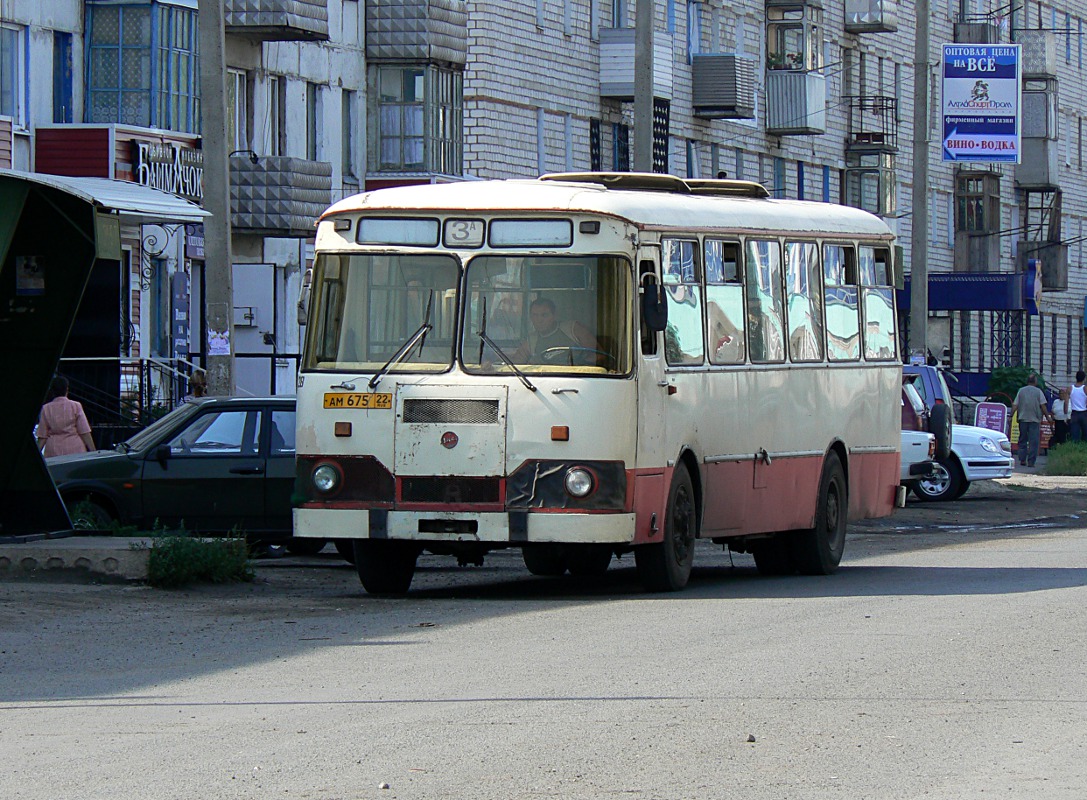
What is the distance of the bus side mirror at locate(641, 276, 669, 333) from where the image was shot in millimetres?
15656

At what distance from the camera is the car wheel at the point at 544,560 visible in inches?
699

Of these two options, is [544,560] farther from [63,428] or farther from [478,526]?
[63,428]

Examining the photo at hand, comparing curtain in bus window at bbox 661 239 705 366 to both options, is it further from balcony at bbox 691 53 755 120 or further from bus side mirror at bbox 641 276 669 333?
balcony at bbox 691 53 755 120

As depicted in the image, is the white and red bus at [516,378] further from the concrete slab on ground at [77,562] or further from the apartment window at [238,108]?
the apartment window at [238,108]

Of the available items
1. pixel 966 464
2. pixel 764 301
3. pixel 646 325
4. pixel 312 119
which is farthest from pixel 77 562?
pixel 312 119

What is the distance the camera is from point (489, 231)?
15891 millimetres

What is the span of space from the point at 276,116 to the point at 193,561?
82.3 feet

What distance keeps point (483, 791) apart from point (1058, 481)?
1276 inches

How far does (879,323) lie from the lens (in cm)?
2050

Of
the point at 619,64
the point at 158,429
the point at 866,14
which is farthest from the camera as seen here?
the point at 866,14

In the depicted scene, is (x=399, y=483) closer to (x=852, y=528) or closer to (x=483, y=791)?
(x=483, y=791)

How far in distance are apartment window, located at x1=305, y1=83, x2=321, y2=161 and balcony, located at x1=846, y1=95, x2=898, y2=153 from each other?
25.8 metres

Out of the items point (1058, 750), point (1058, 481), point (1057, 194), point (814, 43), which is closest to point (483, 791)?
point (1058, 750)

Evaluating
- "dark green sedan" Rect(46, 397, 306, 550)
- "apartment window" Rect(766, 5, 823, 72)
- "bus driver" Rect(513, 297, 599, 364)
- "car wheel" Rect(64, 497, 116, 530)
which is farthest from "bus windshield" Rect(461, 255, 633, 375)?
"apartment window" Rect(766, 5, 823, 72)
